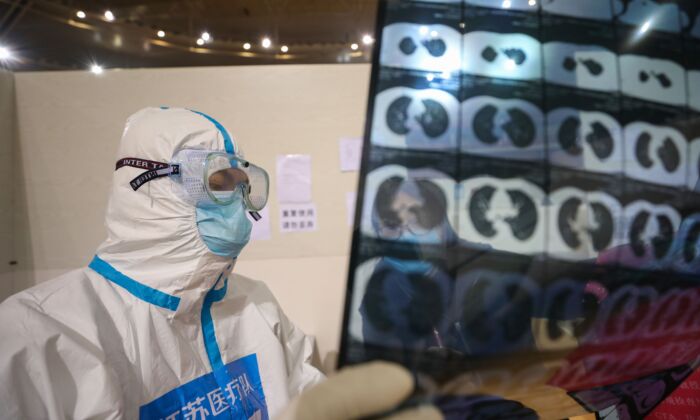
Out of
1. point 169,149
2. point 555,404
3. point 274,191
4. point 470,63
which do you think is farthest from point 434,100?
point 274,191

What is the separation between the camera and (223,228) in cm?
91

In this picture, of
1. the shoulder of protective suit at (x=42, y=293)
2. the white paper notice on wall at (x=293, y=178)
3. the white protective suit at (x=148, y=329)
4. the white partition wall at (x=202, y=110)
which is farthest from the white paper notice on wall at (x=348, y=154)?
the shoulder of protective suit at (x=42, y=293)

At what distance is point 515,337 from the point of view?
32 cm

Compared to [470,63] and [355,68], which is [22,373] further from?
[355,68]

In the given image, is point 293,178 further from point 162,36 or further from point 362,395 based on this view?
point 362,395

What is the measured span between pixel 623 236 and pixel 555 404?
7.1 inches

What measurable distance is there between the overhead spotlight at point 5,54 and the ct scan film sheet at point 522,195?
1943 millimetres

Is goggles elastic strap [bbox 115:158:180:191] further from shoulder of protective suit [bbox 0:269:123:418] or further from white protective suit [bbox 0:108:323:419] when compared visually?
shoulder of protective suit [bbox 0:269:123:418]

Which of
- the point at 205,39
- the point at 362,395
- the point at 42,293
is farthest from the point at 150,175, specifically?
the point at 205,39

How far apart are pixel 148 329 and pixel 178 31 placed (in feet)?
4.77

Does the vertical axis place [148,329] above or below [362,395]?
below

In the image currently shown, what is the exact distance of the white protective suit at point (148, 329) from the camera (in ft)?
2.19

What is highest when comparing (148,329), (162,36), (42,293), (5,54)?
(162,36)

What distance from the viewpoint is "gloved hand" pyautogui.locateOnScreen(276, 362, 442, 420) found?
291 mm
